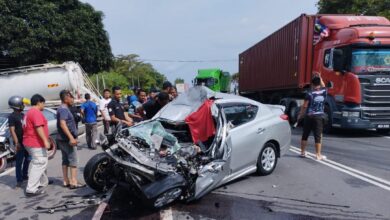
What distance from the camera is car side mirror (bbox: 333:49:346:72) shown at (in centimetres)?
1135

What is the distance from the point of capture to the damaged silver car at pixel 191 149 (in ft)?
16.8

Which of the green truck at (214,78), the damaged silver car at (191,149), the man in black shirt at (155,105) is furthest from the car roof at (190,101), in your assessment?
the green truck at (214,78)

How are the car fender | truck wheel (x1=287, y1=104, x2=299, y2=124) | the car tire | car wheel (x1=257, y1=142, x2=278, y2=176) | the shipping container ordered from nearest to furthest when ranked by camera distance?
the car fender
car wheel (x1=257, y1=142, x2=278, y2=176)
the car tire
the shipping container
truck wheel (x1=287, y1=104, x2=299, y2=124)

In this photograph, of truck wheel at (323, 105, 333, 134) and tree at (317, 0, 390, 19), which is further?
tree at (317, 0, 390, 19)

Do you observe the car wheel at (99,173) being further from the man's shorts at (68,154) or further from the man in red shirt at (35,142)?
the man in red shirt at (35,142)

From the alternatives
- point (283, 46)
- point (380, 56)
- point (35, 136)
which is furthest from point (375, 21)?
point (35, 136)

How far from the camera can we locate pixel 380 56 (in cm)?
1124

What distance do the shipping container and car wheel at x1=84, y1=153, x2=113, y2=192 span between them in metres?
9.36

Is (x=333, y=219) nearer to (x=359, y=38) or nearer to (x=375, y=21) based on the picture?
(x=359, y=38)

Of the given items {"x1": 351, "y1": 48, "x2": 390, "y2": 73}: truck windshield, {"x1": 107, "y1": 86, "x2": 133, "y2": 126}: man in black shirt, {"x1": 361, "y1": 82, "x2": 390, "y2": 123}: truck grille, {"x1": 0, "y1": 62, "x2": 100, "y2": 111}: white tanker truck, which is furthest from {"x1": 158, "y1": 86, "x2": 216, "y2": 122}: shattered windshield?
{"x1": 0, "y1": 62, "x2": 100, "y2": 111}: white tanker truck

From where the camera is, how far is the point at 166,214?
5.14 m

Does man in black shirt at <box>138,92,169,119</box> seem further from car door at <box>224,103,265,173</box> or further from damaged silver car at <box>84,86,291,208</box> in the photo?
car door at <box>224,103,265,173</box>

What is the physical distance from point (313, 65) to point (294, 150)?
4.84m

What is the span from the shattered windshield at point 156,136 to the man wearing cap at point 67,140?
4.30 ft
